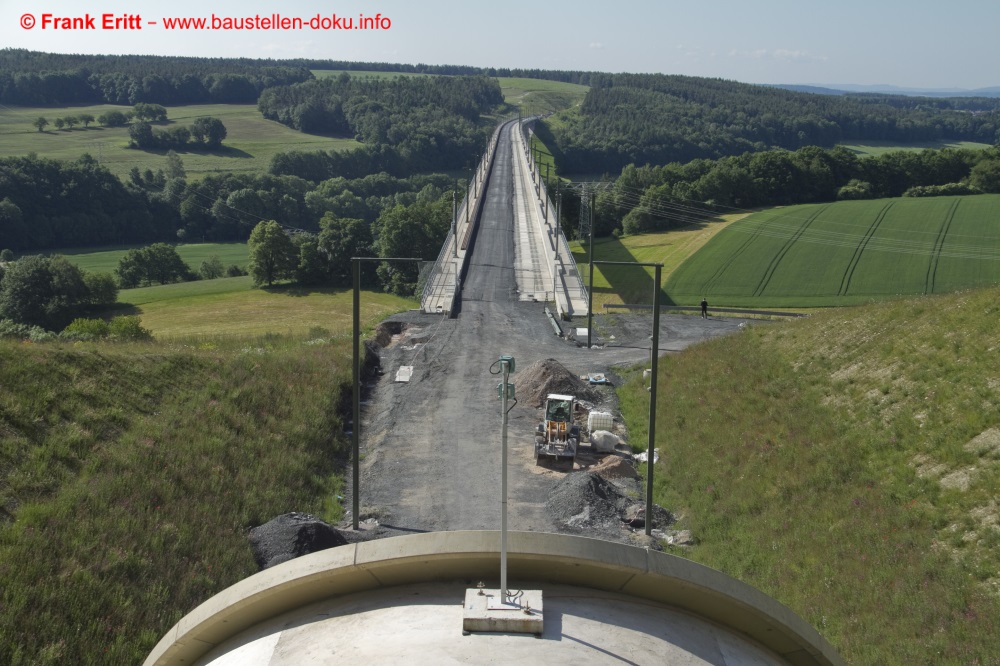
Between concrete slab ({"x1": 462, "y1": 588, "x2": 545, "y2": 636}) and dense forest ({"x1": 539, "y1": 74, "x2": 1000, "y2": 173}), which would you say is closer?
concrete slab ({"x1": 462, "y1": 588, "x2": 545, "y2": 636})

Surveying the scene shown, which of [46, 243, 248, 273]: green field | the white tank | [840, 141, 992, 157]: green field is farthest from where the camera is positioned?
[840, 141, 992, 157]: green field

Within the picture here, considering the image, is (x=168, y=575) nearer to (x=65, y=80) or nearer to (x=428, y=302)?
(x=428, y=302)

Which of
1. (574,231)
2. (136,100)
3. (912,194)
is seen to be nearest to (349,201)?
(574,231)

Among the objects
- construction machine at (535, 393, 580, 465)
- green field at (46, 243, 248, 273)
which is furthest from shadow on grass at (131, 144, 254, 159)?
construction machine at (535, 393, 580, 465)

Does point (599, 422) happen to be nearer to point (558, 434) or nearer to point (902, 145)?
point (558, 434)

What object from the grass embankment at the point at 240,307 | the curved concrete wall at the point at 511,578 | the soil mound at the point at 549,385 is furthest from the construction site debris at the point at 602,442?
the grass embankment at the point at 240,307

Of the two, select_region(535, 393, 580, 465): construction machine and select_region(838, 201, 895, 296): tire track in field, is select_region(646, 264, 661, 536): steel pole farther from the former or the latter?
select_region(838, 201, 895, 296): tire track in field

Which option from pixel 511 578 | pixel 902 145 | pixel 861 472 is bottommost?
pixel 861 472

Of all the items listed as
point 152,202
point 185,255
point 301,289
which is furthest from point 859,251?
point 152,202
